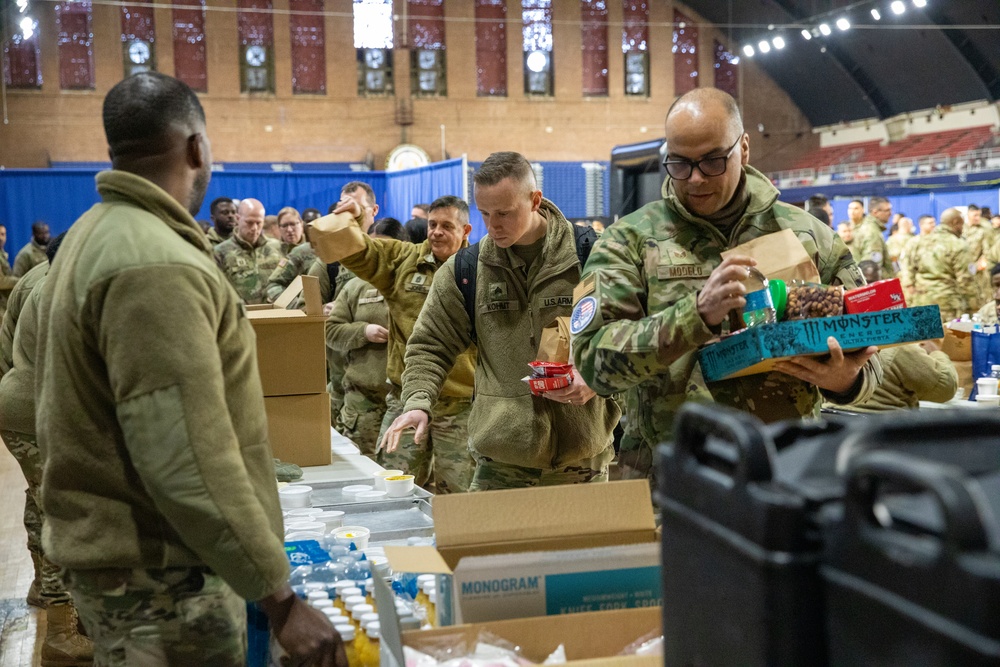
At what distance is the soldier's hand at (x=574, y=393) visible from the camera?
258 cm

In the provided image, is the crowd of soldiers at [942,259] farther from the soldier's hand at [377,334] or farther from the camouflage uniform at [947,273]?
the soldier's hand at [377,334]

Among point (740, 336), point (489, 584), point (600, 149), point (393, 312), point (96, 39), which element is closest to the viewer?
point (489, 584)

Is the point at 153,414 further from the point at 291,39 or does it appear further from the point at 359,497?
the point at 291,39

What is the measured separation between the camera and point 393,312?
4.52 metres

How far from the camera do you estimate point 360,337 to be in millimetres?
5223

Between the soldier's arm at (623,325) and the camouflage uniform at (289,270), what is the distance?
4595 millimetres

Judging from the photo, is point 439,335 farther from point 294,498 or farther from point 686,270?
point 686,270

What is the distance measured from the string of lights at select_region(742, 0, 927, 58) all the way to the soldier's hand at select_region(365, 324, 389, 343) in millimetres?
20762

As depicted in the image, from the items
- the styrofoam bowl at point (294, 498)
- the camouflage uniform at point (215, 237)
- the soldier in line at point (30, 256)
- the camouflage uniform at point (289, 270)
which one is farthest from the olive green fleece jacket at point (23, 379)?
the soldier in line at point (30, 256)

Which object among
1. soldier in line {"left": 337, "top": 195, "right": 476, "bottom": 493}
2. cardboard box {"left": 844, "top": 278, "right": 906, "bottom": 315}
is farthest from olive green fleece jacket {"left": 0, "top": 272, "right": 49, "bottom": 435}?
cardboard box {"left": 844, "top": 278, "right": 906, "bottom": 315}

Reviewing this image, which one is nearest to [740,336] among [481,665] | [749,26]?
[481,665]

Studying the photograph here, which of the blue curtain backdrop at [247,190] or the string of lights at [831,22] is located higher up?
the string of lights at [831,22]

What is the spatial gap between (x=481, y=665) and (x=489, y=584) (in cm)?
15

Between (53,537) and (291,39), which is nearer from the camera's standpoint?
(53,537)
